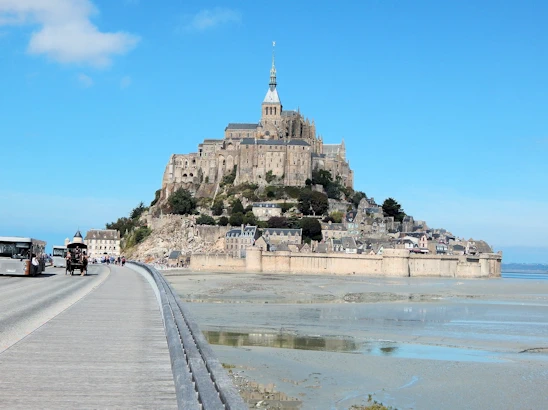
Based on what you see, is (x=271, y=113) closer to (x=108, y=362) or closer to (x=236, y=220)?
(x=236, y=220)

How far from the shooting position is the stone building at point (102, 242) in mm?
116250

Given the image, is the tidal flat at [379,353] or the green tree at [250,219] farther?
the green tree at [250,219]

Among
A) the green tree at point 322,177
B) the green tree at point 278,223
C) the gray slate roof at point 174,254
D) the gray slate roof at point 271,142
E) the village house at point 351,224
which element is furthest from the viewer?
the gray slate roof at point 271,142

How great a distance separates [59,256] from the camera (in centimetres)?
5222

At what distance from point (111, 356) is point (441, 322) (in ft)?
62.8

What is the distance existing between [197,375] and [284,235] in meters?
90.2

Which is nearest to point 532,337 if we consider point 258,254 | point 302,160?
point 258,254

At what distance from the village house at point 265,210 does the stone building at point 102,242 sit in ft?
79.9

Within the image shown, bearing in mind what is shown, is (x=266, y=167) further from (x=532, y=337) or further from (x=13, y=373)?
(x=13, y=373)

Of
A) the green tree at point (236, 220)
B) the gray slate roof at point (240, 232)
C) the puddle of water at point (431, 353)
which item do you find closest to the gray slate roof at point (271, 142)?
the green tree at point (236, 220)

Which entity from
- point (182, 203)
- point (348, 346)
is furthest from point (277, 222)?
point (348, 346)

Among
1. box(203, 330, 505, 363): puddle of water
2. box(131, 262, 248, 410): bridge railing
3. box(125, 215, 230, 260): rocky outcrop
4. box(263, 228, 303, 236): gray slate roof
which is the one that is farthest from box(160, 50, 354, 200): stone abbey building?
box(131, 262, 248, 410): bridge railing

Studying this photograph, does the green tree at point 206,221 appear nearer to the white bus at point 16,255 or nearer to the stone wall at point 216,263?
the stone wall at point 216,263

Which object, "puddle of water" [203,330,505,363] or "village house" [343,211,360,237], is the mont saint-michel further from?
"puddle of water" [203,330,505,363]
